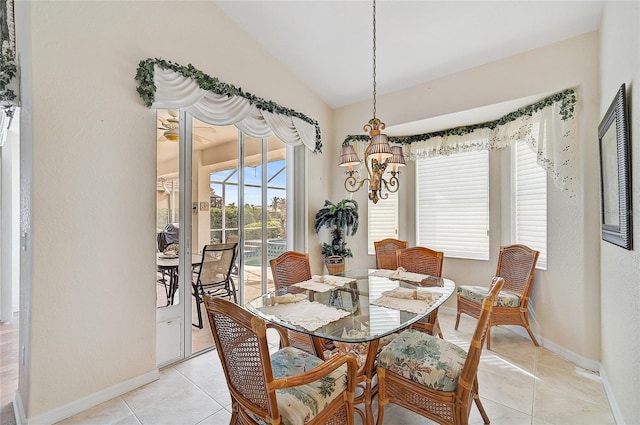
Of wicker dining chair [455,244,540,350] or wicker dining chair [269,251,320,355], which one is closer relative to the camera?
wicker dining chair [269,251,320,355]

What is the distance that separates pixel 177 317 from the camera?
108 inches

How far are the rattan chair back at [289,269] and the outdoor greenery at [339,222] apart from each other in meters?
1.23

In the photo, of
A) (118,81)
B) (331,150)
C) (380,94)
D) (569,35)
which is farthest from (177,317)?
(569,35)

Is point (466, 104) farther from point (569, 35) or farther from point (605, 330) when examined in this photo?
point (605, 330)

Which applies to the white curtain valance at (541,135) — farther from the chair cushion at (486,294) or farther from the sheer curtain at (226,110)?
the sheer curtain at (226,110)

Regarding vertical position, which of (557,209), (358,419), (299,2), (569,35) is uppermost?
(299,2)

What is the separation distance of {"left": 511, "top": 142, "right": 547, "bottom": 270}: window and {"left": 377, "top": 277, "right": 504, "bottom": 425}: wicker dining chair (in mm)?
2047

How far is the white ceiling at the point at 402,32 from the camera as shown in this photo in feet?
8.45

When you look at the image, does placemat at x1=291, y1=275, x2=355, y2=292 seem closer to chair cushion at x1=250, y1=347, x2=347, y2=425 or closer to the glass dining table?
the glass dining table

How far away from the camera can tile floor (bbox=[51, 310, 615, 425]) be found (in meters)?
1.96

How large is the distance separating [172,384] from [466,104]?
3.98 metres

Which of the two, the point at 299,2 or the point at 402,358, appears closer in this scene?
the point at 402,358

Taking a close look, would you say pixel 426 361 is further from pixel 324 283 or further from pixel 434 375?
pixel 324 283

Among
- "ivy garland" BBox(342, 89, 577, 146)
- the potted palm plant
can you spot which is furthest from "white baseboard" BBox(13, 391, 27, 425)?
"ivy garland" BBox(342, 89, 577, 146)
